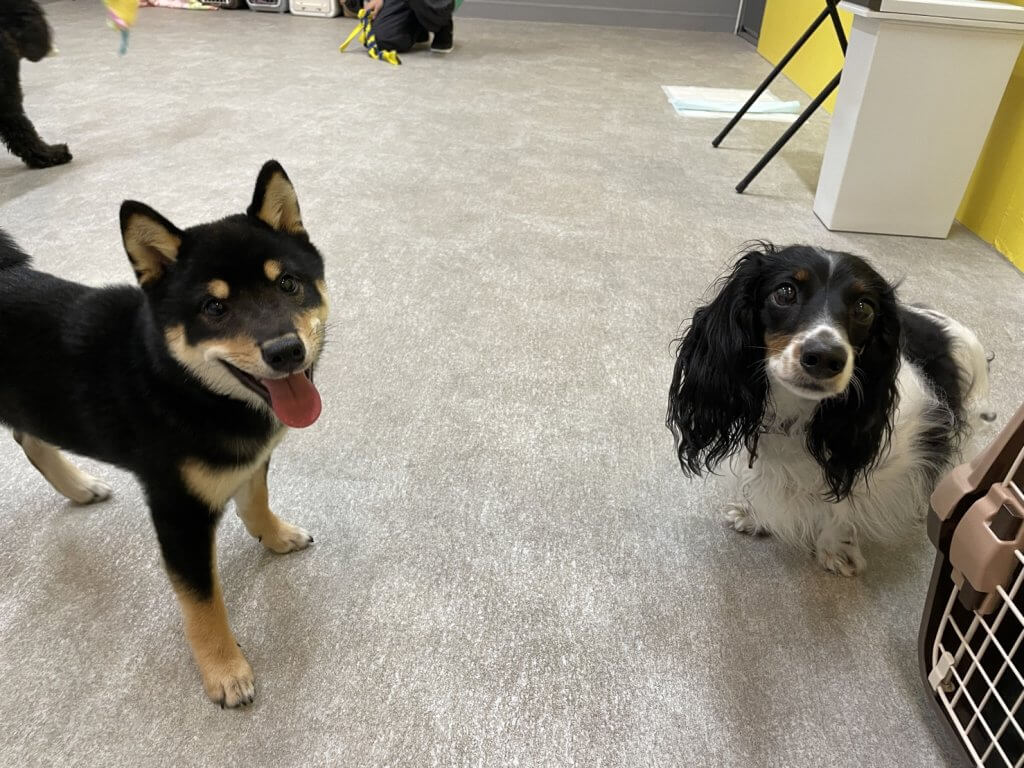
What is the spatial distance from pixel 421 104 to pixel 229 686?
12.6 ft

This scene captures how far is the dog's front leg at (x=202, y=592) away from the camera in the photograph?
41.8 inches

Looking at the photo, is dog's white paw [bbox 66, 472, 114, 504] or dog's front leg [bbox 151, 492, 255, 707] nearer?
dog's front leg [bbox 151, 492, 255, 707]

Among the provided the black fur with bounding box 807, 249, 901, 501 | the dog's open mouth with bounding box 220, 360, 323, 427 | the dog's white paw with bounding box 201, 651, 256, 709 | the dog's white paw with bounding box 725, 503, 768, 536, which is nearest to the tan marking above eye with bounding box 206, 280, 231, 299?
the dog's open mouth with bounding box 220, 360, 323, 427

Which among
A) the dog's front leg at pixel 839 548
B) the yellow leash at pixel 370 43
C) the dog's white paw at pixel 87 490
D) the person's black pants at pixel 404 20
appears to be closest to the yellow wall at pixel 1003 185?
the dog's front leg at pixel 839 548

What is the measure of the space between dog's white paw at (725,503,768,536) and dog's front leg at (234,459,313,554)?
916mm

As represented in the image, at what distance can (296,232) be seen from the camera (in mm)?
1186

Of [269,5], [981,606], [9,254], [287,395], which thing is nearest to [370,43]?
[269,5]

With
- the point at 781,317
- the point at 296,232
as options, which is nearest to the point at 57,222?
the point at 296,232

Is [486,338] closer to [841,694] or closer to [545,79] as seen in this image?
[841,694]

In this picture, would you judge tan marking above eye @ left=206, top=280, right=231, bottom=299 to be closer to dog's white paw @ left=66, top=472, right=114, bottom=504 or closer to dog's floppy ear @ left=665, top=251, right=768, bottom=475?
dog's white paw @ left=66, top=472, right=114, bottom=504

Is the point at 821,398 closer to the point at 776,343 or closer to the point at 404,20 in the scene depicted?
the point at 776,343

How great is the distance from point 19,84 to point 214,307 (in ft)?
10.0

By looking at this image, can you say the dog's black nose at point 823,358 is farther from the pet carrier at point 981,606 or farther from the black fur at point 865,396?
the pet carrier at point 981,606

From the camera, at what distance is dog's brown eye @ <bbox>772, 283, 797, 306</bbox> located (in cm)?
119
